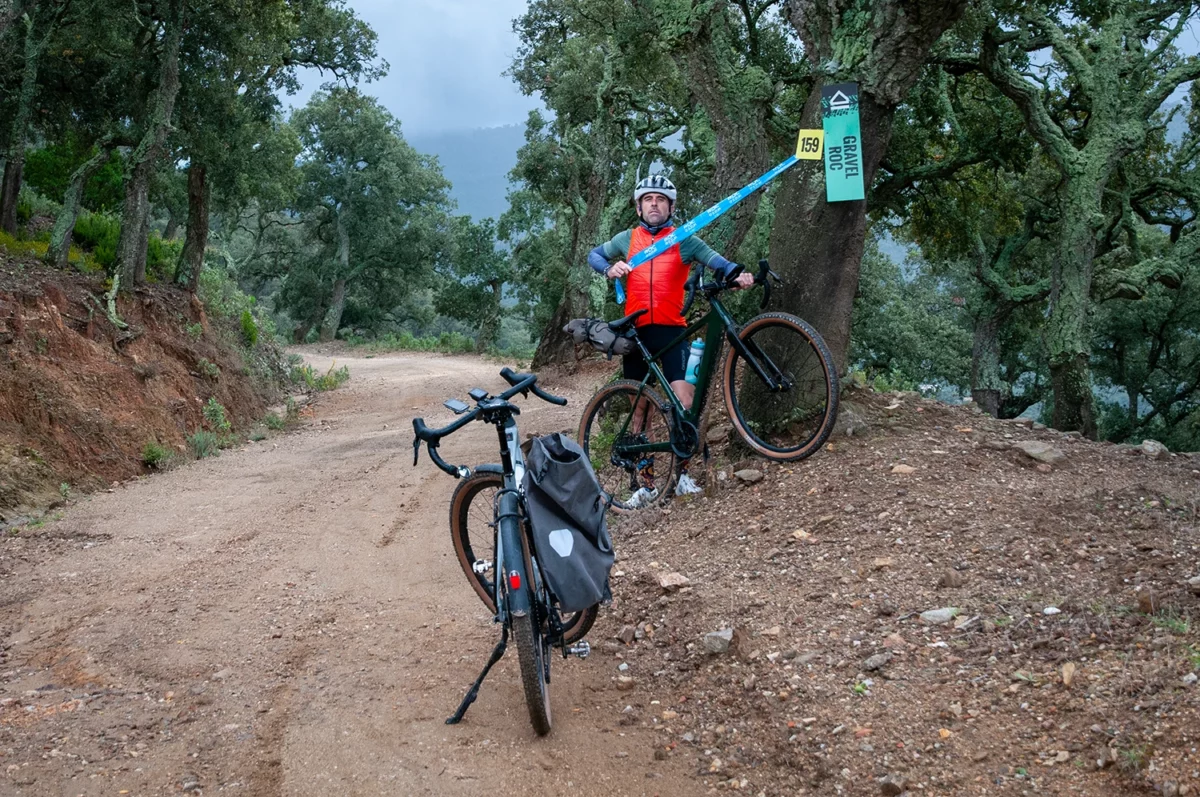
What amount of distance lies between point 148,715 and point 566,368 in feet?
58.1

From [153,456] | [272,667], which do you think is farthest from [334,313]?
[272,667]

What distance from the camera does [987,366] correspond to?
22.8 metres

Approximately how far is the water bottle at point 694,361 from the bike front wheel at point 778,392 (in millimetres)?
201

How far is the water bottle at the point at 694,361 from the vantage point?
639 cm

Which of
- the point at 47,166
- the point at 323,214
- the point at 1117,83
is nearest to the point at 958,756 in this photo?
the point at 1117,83

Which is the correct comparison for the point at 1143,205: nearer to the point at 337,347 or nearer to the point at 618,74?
the point at 618,74

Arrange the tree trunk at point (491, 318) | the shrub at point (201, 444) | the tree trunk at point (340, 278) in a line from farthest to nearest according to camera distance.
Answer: the tree trunk at point (340, 278)
the tree trunk at point (491, 318)
the shrub at point (201, 444)

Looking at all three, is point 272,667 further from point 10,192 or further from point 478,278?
point 478,278

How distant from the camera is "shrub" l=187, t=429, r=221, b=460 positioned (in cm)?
1162

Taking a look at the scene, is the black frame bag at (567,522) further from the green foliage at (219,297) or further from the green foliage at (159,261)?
the green foliage at (219,297)

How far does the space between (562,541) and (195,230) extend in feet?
45.1

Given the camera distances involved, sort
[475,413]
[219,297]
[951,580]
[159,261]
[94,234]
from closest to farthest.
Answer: [475,413] → [951,580] → [94,234] → [159,261] → [219,297]

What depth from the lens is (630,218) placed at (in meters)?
28.0

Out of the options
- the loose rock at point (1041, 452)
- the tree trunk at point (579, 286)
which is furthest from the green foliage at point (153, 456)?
the tree trunk at point (579, 286)
